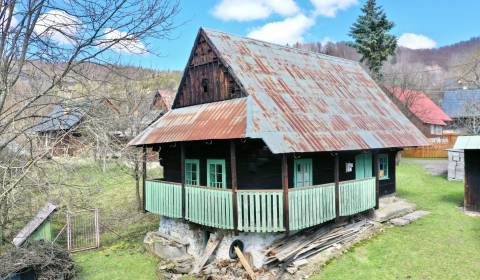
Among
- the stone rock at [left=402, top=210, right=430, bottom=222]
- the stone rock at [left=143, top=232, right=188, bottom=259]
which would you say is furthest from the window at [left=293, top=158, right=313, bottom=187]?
the stone rock at [left=143, top=232, right=188, bottom=259]

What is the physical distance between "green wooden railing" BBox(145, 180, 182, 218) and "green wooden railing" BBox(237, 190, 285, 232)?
3084 mm

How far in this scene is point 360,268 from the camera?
11297mm

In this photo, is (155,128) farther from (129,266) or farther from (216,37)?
(129,266)

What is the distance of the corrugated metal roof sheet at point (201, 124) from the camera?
39.1 feet

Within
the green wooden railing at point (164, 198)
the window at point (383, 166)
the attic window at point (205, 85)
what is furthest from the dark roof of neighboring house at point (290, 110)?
the green wooden railing at point (164, 198)

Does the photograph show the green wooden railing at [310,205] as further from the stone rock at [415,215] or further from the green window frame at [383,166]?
the green window frame at [383,166]

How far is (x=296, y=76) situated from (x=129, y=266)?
371 inches

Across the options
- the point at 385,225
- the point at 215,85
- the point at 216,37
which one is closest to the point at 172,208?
the point at 215,85

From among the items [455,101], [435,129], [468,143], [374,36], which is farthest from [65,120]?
[455,101]

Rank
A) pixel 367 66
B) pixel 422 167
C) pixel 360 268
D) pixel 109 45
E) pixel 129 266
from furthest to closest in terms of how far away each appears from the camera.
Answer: pixel 367 66
pixel 422 167
pixel 129 266
pixel 360 268
pixel 109 45

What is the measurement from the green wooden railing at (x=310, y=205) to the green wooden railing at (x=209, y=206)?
182 cm

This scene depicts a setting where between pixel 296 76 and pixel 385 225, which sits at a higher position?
pixel 296 76

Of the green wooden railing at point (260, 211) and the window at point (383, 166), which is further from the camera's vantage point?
the window at point (383, 166)

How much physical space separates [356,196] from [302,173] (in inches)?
78.4
